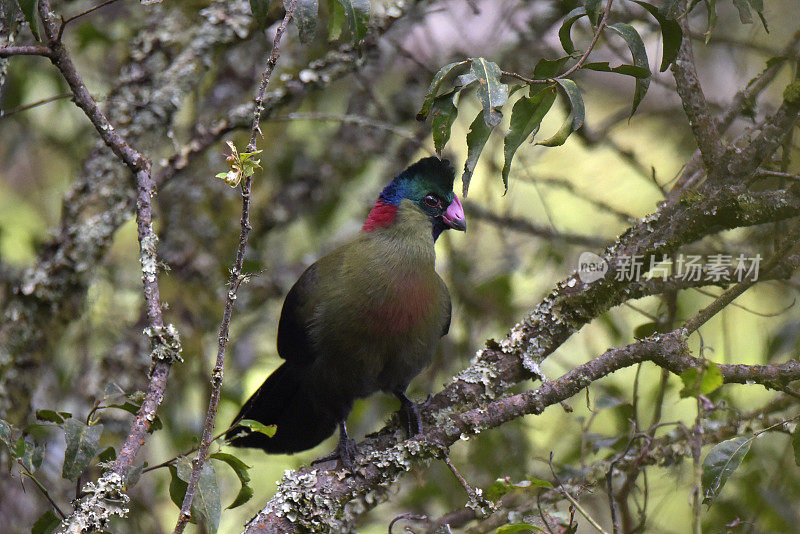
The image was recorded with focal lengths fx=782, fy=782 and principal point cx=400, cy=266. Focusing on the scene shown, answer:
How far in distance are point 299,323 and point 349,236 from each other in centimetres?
167

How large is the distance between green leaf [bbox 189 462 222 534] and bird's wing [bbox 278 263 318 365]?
2.89 ft

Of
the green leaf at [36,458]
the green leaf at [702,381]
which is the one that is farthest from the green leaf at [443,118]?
the green leaf at [36,458]

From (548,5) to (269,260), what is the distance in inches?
84.3

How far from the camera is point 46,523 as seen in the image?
1.90 m

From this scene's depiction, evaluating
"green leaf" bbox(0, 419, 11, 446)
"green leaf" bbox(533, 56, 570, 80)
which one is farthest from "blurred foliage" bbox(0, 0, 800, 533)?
"green leaf" bbox(0, 419, 11, 446)

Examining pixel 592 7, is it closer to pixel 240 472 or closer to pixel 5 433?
pixel 240 472

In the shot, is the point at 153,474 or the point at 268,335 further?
the point at 268,335

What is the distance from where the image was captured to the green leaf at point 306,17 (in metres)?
1.95

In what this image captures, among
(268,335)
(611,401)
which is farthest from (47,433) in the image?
(268,335)

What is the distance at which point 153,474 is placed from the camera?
401 cm

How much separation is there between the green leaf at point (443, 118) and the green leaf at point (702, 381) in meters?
0.74

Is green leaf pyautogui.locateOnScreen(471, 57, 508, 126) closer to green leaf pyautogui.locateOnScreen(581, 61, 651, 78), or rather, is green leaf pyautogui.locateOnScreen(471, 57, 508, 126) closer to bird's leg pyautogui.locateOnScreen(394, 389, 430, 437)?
green leaf pyautogui.locateOnScreen(581, 61, 651, 78)

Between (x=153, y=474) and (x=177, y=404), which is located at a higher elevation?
(x=177, y=404)

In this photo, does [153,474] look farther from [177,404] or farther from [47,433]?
[47,433]
